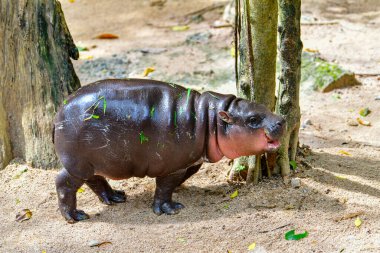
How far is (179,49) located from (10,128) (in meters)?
3.85

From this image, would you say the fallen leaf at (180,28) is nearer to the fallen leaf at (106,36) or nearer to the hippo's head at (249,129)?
the fallen leaf at (106,36)

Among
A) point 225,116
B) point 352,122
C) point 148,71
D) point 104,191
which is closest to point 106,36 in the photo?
point 148,71

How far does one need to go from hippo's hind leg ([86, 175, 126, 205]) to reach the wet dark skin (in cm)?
30

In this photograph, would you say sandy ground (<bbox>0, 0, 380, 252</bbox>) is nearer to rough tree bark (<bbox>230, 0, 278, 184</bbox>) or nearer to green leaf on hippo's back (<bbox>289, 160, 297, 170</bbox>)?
green leaf on hippo's back (<bbox>289, 160, 297, 170</bbox>)

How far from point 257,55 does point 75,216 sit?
2.04 m

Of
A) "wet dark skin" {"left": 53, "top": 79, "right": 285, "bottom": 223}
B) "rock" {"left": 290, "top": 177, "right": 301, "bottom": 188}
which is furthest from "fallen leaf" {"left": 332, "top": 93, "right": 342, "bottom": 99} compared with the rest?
"wet dark skin" {"left": 53, "top": 79, "right": 285, "bottom": 223}

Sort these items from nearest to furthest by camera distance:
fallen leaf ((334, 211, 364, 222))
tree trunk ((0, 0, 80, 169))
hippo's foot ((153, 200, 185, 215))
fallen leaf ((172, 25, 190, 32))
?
fallen leaf ((334, 211, 364, 222)) < hippo's foot ((153, 200, 185, 215)) < tree trunk ((0, 0, 80, 169)) < fallen leaf ((172, 25, 190, 32))

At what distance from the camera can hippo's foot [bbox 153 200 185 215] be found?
5.17 meters

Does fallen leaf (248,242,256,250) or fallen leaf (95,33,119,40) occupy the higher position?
fallen leaf (95,33,119,40)

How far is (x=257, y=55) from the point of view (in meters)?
5.27

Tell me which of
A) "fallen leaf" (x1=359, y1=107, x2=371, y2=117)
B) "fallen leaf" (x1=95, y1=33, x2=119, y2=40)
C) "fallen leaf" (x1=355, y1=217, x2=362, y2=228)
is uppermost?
"fallen leaf" (x1=95, y1=33, x2=119, y2=40)

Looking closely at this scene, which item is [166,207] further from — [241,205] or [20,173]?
[20,173]

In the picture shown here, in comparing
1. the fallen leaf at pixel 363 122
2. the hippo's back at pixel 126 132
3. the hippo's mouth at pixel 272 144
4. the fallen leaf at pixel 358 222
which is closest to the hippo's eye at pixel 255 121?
the hippo's mouth at pixel 272 144

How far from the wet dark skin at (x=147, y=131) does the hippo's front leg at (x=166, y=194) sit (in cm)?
8
